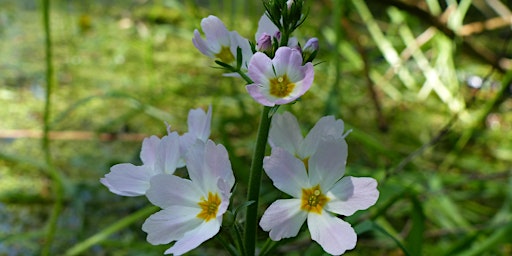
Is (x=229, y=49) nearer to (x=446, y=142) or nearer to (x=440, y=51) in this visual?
(x=446, y=142)

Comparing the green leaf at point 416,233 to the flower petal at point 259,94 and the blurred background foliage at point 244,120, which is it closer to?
the blurred background foliage at point 244,120

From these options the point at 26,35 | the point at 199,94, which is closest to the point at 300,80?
the point at 199,94

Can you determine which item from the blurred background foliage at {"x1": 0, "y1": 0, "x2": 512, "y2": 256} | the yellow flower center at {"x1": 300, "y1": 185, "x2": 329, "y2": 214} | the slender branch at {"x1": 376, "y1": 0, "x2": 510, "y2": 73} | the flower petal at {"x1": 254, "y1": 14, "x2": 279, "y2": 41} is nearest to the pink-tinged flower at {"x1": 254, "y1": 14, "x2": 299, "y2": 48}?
the flower petal at {"x1": 254, "y1": 14, "x2": 279, "y2": 41}

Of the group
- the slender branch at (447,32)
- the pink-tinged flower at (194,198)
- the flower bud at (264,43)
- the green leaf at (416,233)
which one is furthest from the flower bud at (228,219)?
the slender branch at (447,32)

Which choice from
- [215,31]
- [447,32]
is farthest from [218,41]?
[447,32]

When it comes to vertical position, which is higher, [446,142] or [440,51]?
[440,51]

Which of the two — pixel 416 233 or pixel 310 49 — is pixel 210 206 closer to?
pixel 310 49
